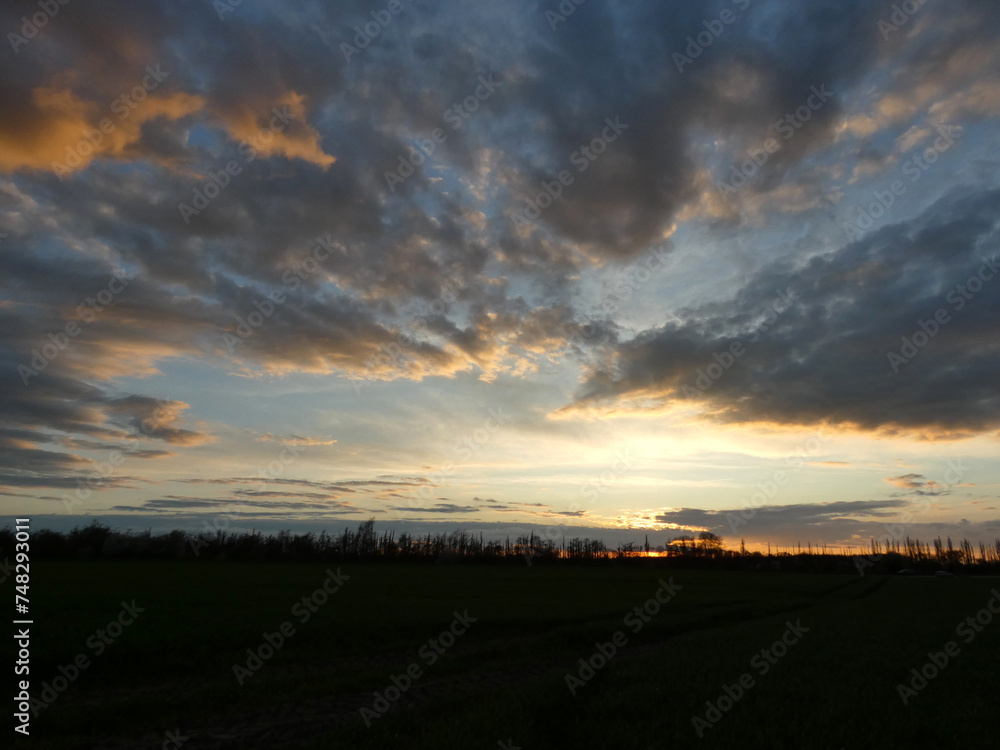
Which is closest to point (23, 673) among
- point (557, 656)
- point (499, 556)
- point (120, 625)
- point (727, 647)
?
point (120, 625)

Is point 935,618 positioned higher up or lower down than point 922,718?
lower down

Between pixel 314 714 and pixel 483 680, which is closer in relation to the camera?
pixel 314 714

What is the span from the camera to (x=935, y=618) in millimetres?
39688

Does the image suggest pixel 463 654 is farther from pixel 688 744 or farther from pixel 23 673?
pixel 23 673

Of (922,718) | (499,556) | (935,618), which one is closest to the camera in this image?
(922,718)

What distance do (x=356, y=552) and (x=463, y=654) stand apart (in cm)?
16345

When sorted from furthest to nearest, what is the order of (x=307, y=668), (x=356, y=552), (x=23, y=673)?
(x=356, y=552)
(x=307, y=668)
(x=23, y=673)

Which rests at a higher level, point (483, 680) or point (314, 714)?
point (314, 714)

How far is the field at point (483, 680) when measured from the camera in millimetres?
12852

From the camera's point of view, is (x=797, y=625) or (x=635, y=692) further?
(x=797, y=625)

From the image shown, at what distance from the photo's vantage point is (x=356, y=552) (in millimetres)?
172250

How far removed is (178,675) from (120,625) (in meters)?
8.11

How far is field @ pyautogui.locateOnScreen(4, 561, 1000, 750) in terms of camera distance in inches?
506

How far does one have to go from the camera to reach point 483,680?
1941 centimetres
